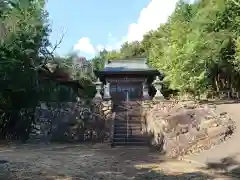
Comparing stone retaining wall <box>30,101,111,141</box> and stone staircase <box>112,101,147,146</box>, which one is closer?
stone staircase <box>112,101,147,146</box>

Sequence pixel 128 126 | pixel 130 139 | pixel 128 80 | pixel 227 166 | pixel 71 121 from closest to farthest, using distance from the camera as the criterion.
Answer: pixel 227 166 < pixel 130 139 < pixel 128 126 < pixel 71 121 < pixel 128 80

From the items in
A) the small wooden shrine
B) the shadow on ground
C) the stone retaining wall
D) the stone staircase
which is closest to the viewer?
the shadow on ground

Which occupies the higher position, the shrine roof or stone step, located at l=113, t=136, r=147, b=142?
the shrine roof

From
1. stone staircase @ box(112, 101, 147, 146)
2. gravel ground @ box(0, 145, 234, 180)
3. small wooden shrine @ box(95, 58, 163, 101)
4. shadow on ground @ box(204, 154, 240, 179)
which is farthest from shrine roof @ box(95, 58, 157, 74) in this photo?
shadow on ground @ box(204, 154, 240, 179)

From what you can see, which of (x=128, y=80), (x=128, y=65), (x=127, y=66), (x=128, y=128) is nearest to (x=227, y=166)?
(x=128, y=128)

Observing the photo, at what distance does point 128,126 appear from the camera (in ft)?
62.5

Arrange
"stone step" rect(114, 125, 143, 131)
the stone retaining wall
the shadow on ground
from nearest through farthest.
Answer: the shadow on ground < "stone step" rect(114, 125, 143, 131) < the stone retaining wall

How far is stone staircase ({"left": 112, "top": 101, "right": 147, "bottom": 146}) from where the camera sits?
17078 millimetres

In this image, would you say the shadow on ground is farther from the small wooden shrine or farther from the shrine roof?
the shrine roof

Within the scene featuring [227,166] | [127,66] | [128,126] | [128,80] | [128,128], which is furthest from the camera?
[127,66]

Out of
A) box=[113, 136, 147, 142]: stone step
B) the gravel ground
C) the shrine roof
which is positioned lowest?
the gravel ground

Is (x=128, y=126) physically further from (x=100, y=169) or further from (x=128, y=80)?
(x=128, y=80)

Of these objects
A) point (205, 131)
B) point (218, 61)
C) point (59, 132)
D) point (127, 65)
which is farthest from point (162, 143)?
point (127, 65)

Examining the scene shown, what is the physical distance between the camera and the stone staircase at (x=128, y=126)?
1708 centimetres
